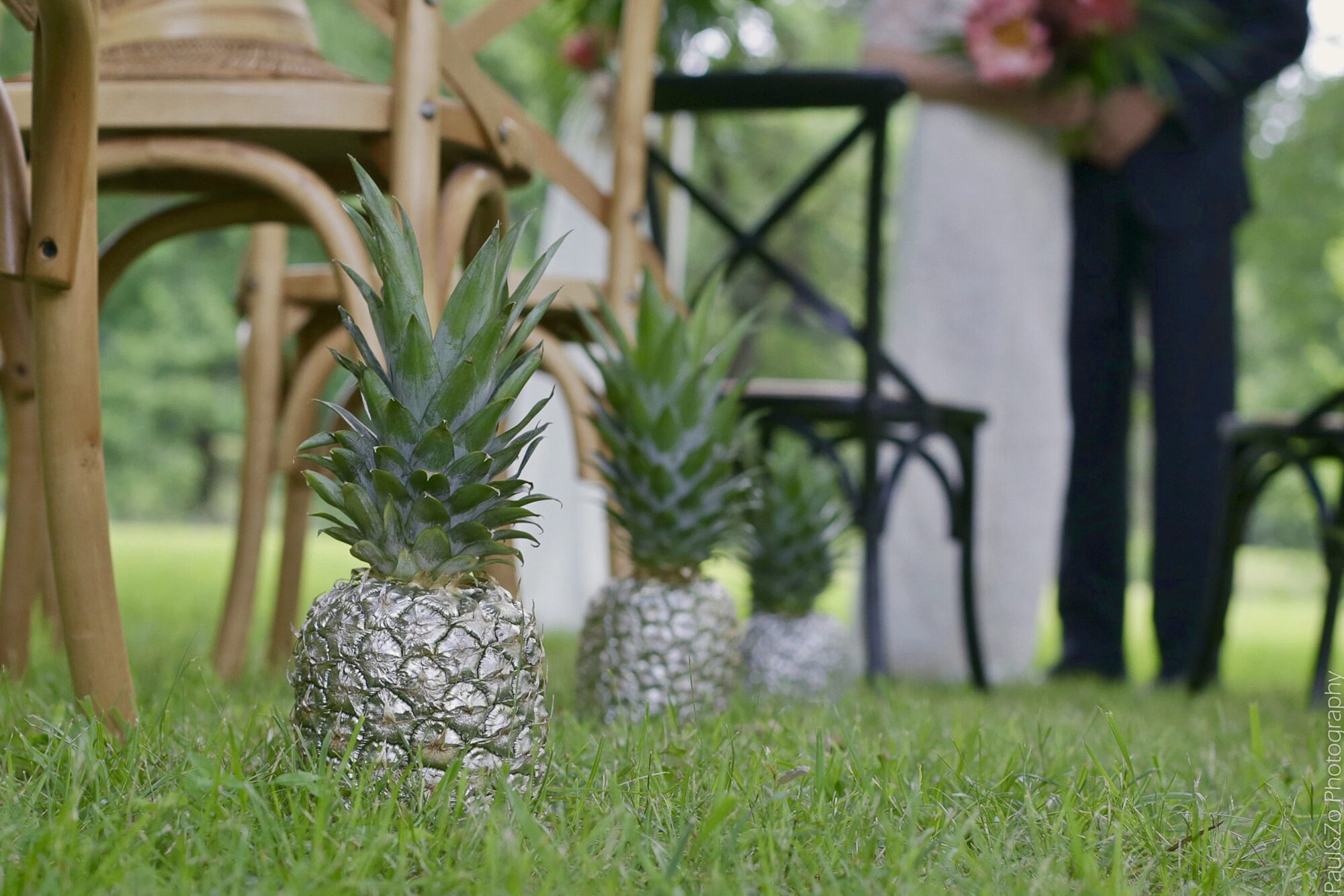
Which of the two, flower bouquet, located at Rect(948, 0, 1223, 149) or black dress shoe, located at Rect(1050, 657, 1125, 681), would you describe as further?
black dress shoe, located at Rect(1050, 657, 1125, 681)

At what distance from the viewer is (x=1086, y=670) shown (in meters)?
3.34

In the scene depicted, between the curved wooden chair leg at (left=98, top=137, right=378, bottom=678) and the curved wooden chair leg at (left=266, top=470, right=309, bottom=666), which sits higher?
the curved wooden chair leg at (left=98, top=137, right=378, bottom=678)

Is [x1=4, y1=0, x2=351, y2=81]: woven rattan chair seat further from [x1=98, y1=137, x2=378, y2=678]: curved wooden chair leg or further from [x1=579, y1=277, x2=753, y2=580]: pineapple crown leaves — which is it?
[x1=579, y1=277, x2=753, y2=580]: pineapple crown leaves

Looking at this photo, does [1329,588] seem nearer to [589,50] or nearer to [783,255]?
[589,50]

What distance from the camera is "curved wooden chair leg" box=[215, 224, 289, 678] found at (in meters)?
2.10

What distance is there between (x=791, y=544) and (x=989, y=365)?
4.21 feet

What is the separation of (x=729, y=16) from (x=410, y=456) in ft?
11.8

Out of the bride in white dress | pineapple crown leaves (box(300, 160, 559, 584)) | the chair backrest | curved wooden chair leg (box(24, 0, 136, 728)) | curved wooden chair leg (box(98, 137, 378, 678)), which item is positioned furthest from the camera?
the bride in white dress

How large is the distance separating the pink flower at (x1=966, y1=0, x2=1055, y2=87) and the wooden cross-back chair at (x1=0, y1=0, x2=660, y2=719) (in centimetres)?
130

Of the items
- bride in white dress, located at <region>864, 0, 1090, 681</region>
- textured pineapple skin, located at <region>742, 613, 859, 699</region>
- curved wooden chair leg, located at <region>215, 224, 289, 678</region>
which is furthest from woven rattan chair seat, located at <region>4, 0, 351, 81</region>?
bride in white dress, located at <region>864, 0, 1090, 681</region>

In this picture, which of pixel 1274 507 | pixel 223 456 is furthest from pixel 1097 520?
pixel 223 456

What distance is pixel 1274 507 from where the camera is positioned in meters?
18.4

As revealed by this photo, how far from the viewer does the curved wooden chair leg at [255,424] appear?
6.88 feet

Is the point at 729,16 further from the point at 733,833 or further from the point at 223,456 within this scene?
the point at 223,456
